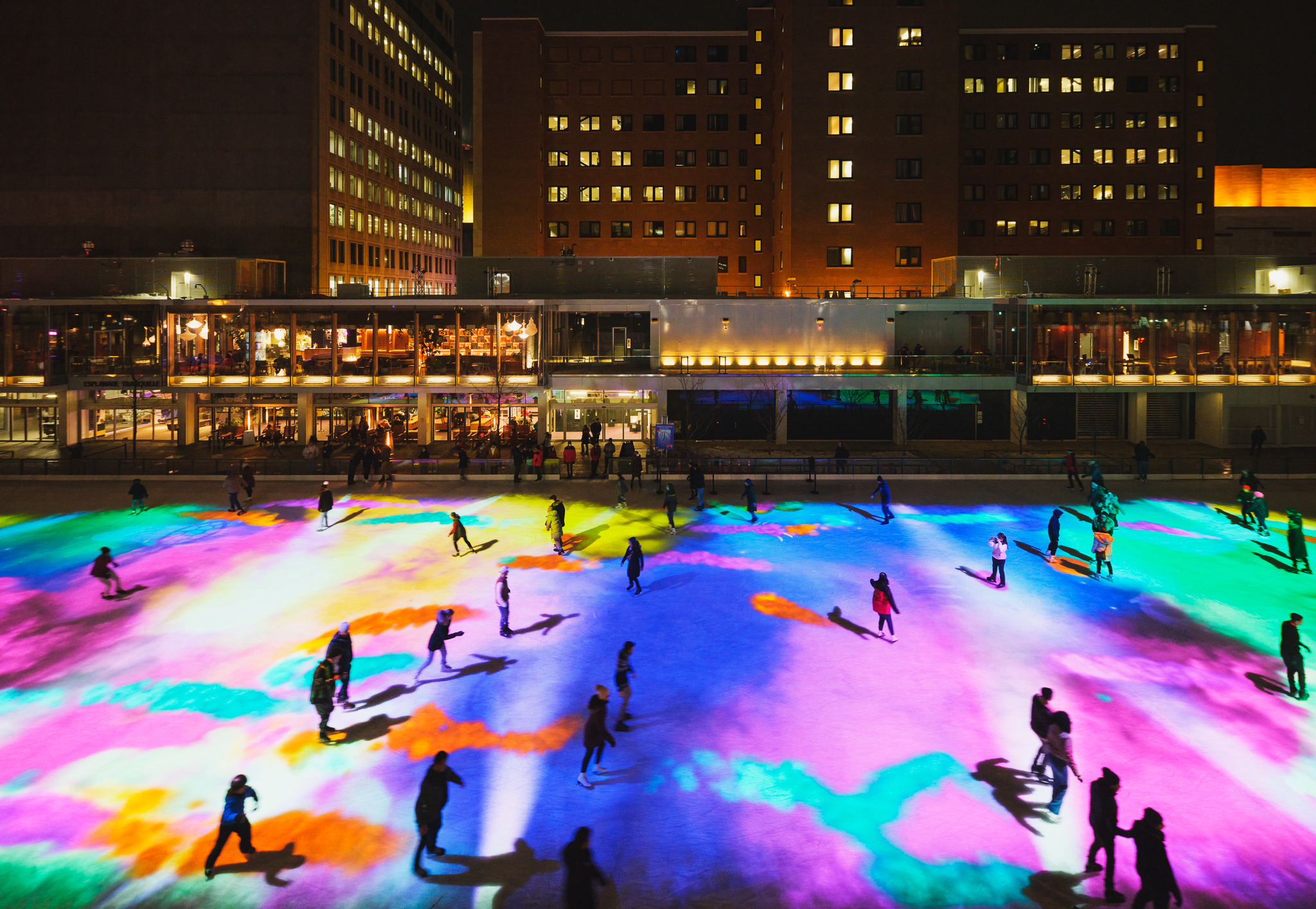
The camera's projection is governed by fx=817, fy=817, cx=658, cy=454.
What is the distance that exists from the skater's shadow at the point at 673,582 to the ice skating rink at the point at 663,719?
0.19 meters

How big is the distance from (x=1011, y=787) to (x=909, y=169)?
150 feet

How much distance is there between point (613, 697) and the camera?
13.4 metres

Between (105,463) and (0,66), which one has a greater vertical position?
(0,66)

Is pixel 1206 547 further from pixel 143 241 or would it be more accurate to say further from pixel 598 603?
pixel 143 241

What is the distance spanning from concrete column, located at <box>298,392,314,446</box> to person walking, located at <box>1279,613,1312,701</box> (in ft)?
120

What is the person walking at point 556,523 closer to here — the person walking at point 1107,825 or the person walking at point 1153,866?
the person walking at point 1107,825

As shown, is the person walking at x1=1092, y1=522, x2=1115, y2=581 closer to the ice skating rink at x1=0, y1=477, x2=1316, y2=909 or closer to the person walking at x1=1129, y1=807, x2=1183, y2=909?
the ice skating rink at x1=0, y1=477, x2=1316, y2=909

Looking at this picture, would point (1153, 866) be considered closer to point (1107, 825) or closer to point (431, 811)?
point (1107, 825)

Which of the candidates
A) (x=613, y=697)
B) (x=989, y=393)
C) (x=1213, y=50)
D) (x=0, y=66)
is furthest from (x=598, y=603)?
(x=1213, y=50)

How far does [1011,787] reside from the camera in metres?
11.0

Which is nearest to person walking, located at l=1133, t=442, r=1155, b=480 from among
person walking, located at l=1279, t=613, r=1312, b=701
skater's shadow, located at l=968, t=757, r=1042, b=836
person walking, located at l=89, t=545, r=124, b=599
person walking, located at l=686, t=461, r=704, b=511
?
person walking, located at l=686, t=461, r=704, b=511

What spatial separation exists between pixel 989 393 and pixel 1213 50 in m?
48.7

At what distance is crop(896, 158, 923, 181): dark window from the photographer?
49.8m

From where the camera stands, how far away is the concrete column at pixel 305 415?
3819 centimetres
